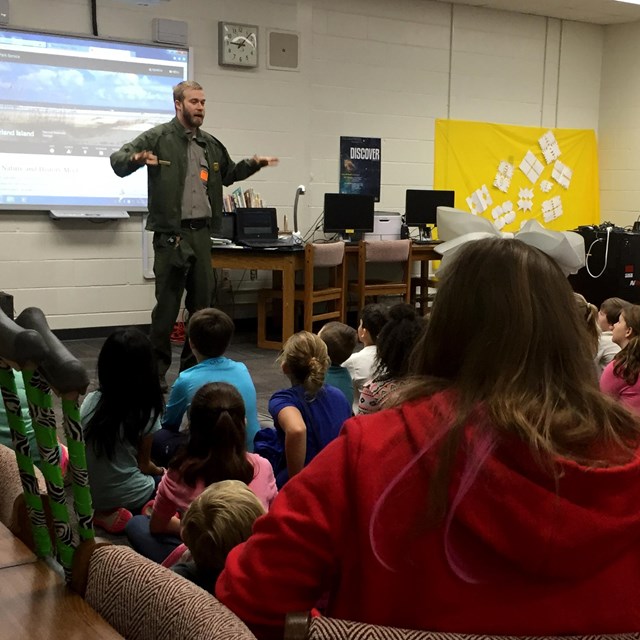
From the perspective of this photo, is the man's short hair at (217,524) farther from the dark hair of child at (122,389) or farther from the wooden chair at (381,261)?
the wooden chair at (381,261)

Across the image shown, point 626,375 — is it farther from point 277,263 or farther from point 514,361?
point 277,263

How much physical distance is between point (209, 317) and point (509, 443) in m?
2.30

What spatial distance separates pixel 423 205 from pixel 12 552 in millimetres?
6674

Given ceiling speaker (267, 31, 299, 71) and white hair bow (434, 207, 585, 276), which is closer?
white hair bow (434, 207, 585, 276)

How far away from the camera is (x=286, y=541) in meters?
0.98

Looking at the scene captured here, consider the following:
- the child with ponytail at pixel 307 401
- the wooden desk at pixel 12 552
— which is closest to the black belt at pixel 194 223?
the child with ponytail at pixel 307 401

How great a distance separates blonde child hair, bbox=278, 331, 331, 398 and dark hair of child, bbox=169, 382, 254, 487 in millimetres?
471

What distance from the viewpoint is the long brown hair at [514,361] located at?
0.93 meters

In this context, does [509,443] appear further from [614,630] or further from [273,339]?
[273,339]

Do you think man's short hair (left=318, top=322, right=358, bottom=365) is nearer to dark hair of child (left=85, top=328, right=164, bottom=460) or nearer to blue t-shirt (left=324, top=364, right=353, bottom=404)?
blue t-shirt (left=324, top=364, right=353, bottom=404)

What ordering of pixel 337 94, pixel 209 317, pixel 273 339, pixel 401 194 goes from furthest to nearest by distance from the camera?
pixel 401 194 → pixel 337 94 → pixel 273 339 → pixel 209 317

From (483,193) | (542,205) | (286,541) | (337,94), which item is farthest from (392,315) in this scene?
(542,205)

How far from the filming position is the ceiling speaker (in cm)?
697

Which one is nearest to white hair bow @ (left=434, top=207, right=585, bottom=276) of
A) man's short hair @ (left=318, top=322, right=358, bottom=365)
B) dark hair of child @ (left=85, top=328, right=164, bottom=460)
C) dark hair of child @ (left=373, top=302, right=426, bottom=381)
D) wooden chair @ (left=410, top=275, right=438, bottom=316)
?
dark hair of child @ (left=373, top=302, right=426, bottom=381)
